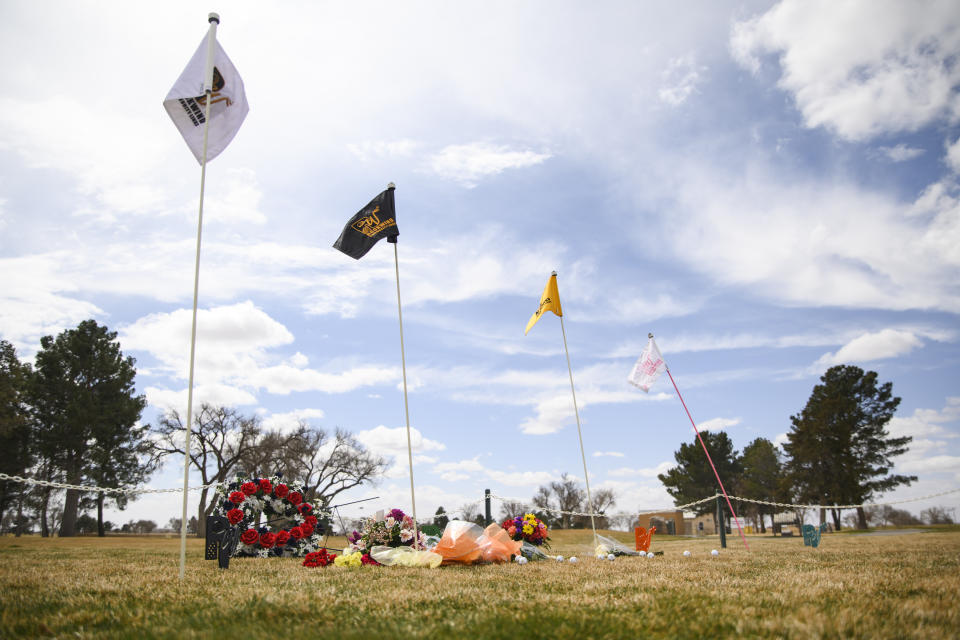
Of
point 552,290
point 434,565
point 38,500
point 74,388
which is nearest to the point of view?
point 434,565

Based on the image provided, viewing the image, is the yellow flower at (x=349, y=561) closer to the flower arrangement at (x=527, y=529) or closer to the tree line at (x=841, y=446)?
the flower arrangement at (x=527, y=529)

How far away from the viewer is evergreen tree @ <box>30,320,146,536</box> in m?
35.2

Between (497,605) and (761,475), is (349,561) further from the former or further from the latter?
(761,475)

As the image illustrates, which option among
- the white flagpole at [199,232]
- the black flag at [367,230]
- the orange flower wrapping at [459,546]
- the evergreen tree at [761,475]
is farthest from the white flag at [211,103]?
the evergreen tree at [761,475]

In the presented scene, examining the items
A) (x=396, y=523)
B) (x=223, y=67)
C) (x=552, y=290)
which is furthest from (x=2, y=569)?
(x=552, y=290)

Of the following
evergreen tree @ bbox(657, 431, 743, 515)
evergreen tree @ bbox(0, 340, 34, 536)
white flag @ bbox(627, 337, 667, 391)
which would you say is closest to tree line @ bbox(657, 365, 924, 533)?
evergreen tree @ bbox(657, 431, 743, 515)

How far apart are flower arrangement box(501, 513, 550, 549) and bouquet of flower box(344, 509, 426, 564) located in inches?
70.5

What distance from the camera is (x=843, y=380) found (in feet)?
135

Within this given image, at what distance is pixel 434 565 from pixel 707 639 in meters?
5.14

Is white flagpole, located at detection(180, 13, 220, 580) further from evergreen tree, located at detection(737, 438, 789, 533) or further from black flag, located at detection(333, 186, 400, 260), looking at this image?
evergreen tree, located at detection(737, 438, 789, 533)

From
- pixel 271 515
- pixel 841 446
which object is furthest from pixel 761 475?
pixel 271 515

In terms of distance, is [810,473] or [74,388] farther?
[810,473]

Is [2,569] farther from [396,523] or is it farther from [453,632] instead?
[453,632]

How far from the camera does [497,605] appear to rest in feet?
13.6
